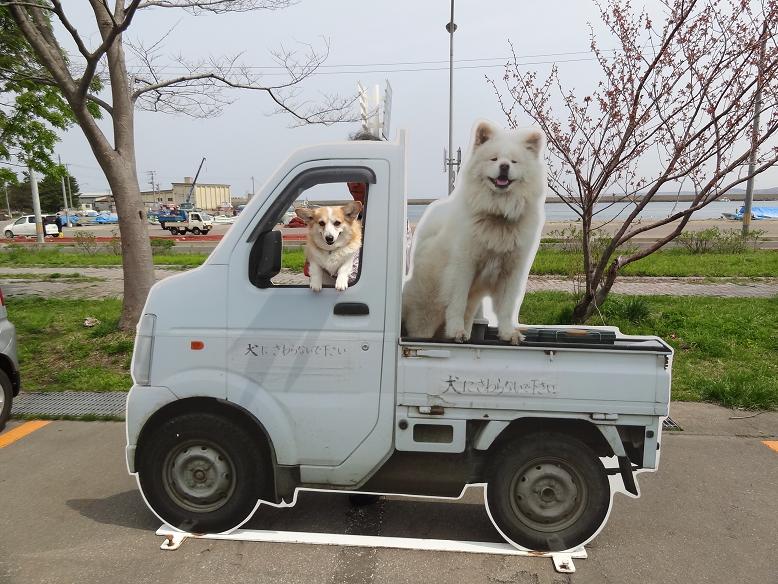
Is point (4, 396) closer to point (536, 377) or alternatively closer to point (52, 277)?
point (536, 377)

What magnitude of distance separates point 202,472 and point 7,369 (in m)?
2.98

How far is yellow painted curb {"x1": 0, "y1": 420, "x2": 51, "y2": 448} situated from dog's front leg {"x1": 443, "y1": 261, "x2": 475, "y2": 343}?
4.06m

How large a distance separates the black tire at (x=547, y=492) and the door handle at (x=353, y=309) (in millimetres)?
1071

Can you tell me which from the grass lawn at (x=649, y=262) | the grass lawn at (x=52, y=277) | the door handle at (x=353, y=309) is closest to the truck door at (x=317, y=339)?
the door handle at (x=353, y=309)

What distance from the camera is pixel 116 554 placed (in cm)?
313

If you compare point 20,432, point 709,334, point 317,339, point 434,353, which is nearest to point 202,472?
point 317,339

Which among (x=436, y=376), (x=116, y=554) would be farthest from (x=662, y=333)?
(x=116, y=554)

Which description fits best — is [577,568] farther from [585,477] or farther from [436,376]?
[436,376]

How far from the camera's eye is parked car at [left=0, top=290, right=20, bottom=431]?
491cm

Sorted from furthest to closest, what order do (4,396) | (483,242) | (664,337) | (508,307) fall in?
(664,337) → (4,396) → (508,307) → (483,242)

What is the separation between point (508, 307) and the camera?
126 inches

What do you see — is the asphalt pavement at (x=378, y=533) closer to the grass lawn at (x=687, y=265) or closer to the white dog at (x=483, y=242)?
the white dog at (x=483, y=242)

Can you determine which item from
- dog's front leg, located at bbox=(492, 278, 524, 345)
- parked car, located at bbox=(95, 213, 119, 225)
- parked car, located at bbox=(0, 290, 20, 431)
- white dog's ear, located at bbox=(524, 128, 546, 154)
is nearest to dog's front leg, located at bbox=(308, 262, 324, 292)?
dog's front leg, located at bbox=(492, 278, 524, 345)

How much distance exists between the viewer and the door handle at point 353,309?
9.77 ft
